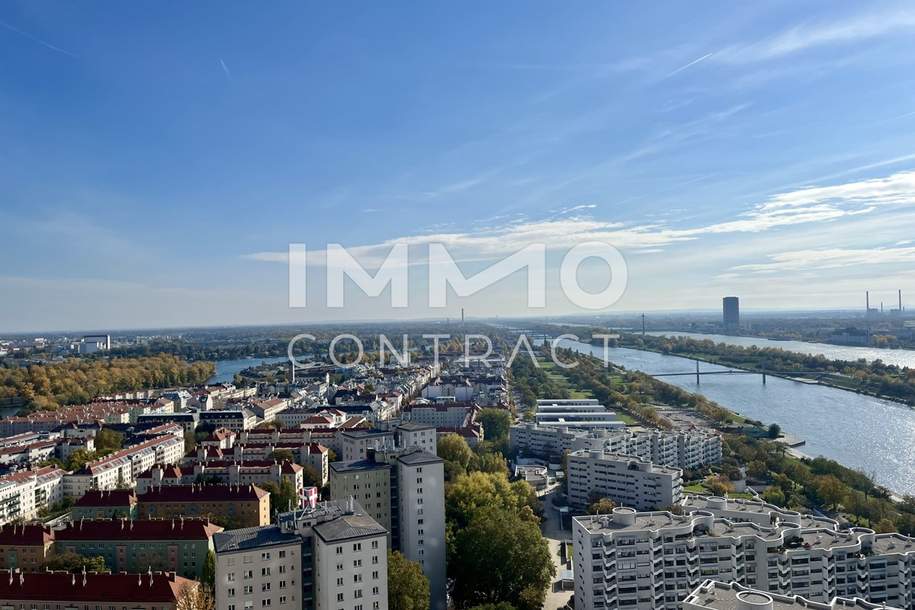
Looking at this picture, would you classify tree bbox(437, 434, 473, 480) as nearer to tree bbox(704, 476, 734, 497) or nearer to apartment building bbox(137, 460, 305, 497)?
apartment building bbox(137, 460, 305, 497)

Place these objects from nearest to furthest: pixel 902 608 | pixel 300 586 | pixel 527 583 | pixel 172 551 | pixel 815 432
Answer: pixel 300 586 < pixel 902 608 < pixel 527 583 < pixel 172 551 < pixel 815 432

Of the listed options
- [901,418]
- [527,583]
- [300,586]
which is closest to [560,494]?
[527,583]

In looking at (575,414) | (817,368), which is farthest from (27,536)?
(817,368)

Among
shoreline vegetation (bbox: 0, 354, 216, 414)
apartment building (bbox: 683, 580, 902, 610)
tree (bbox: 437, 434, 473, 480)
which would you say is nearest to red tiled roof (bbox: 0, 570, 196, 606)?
apartment building (bbox: 683, 580, 902, 610)

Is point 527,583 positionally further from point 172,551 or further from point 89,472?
point 89,472

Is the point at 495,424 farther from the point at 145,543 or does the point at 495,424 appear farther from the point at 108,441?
the point at 145,543

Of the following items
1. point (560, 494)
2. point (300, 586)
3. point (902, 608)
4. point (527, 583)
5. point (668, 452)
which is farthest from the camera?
point (668, 452)
